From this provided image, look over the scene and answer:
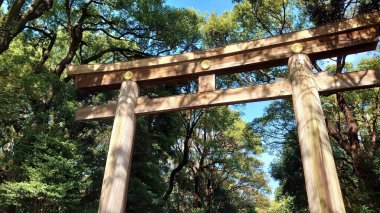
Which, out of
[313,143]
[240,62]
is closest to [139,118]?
[240,62]

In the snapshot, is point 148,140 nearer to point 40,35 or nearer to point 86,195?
point 86,195

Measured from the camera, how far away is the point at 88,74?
605 cm

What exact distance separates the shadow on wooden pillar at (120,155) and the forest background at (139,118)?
12.4 feet

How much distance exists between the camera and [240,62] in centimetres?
530

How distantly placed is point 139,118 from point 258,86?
23.0 feet

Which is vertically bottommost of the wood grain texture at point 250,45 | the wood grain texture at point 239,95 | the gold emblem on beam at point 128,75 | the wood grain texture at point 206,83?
the wood grain texture at point 239,95

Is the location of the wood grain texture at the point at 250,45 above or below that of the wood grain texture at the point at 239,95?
above

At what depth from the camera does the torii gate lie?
424 cm

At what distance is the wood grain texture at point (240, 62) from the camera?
15.9ft

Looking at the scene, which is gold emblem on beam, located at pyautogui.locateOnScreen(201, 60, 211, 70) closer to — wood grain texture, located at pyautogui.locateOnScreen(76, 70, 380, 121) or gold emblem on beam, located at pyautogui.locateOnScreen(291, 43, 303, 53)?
wood grain texture, located at pyautogui.locateOnScreen(76, 70, 380, 121)

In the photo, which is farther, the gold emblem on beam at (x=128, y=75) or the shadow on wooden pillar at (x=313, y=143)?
the gold emblem on beam at (x=128, y=75)

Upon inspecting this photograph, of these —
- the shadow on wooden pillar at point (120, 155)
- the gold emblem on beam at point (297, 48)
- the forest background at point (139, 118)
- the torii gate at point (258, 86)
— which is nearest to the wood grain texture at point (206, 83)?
the torii gate at point (258, 86)

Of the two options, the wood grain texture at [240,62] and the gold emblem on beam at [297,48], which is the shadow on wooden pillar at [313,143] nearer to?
the gold emblem on beam at [297,48]

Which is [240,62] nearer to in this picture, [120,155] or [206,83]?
[206,83]
